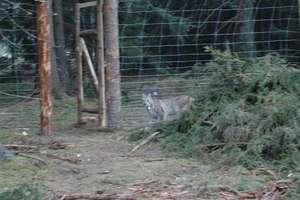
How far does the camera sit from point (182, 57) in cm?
1114

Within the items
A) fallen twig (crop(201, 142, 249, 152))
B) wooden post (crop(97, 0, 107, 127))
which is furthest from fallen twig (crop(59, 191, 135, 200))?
wooden post (crop(97, 0, 107, 127))

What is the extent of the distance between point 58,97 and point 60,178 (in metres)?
6.24

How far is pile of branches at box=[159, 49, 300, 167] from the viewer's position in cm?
614

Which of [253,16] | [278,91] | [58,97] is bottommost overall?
[58,97]

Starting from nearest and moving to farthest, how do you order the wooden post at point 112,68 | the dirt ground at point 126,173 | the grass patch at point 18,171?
the dirt ground at point 126,173 < the grass patch at point 18,171 < the wooden post at point 112,68

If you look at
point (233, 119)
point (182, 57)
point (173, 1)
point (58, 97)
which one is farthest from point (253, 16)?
point (233, 119)

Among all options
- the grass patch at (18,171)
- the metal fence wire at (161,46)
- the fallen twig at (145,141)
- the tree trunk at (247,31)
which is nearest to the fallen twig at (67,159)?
the grass patch at (18,171)

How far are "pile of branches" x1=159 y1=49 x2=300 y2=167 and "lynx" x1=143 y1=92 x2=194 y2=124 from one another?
0.80m

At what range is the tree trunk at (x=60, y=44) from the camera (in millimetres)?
13094

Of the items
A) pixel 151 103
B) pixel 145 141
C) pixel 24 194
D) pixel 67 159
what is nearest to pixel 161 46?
pixel 151 103

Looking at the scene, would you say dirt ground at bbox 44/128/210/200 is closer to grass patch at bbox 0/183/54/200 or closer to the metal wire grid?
grass patch at bbox 0/183/54/200

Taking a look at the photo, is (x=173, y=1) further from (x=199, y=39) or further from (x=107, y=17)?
(x=107, y=17)

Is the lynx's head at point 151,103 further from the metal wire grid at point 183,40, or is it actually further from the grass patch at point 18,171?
the grass patch at point 18,171

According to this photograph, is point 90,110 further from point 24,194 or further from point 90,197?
point 24,194
